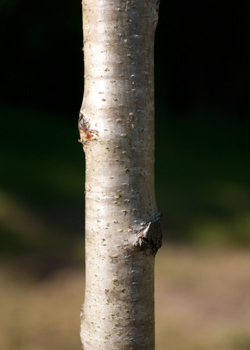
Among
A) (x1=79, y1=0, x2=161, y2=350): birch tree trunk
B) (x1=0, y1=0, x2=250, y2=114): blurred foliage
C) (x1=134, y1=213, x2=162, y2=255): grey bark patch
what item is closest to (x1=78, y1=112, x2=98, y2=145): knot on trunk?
(x1=79, y1=0, x2=161, y2=350): birch tree trunk

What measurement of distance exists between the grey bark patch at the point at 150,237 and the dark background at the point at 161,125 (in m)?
2.74

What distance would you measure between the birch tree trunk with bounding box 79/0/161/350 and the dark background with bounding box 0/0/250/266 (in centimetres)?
272

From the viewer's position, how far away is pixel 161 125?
794 centimetres

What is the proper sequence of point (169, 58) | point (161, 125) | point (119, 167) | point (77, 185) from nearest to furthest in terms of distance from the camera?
point (119, 167) < point (77, 185) < point (161, 125) < point (169, 58)

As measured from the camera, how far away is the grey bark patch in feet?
4.03

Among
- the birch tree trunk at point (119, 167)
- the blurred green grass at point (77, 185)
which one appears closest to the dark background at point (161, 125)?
the blurred green grass at point (77, 185)

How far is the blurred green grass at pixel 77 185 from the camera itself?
4230mm

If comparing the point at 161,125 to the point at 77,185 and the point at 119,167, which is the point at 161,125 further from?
the point at 119,167

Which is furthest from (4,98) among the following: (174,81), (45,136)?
(174,81)

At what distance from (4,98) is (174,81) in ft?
9.71

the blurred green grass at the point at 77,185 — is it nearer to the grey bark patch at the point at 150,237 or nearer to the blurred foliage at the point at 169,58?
the blurred foliage at the point at 169,58

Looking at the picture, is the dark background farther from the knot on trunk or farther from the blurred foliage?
the knot on trunk

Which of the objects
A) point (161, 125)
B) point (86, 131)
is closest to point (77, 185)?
point (161, 125)

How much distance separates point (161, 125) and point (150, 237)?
22.2 feet
